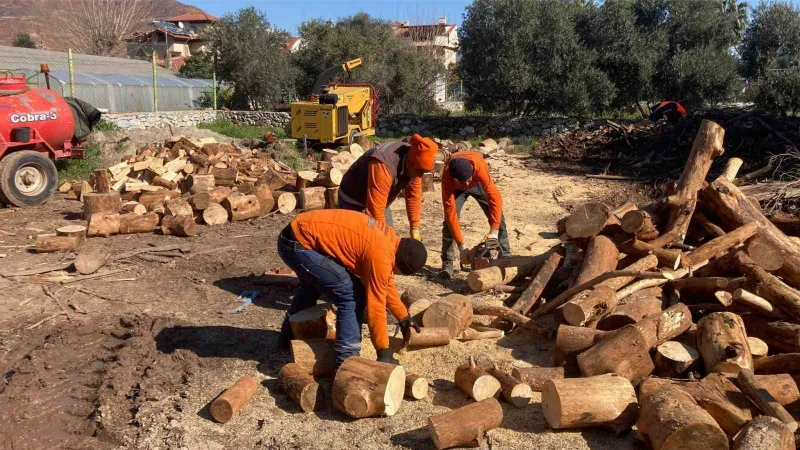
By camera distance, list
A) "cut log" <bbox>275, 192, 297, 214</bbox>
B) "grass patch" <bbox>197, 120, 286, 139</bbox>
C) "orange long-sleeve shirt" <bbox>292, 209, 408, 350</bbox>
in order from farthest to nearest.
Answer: "grass patch" <bbox>197, 120, 286, 139</bbox> → "cut log" <bbox>275, 192, 297, 214</bbox> → "orange long-sleeve shirt" <bbox>292, 209, 408, 350</bbox>

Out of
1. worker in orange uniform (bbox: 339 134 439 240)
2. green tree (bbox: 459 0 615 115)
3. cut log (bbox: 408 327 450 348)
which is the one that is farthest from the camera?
green tree (bbox: 459 0 615 115)

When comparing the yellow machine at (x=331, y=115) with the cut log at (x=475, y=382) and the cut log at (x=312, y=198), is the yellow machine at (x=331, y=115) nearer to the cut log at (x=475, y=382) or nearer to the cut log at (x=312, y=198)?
the cut log at (x=312, y=198)

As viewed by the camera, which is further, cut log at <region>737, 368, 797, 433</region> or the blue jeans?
the blue jeans

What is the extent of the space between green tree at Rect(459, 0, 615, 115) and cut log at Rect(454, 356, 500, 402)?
51.8 ft

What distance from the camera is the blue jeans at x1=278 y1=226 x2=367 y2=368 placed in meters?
4.03

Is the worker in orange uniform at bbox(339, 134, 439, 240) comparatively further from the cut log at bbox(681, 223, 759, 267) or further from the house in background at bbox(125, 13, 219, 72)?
the house in background at bbox(125, 13, 219, 72)

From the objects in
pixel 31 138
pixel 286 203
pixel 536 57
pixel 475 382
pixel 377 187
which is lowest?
pixel 475 382

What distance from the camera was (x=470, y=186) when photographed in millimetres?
6391

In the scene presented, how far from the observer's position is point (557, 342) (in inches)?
176

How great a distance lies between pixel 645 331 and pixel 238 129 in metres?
15.4

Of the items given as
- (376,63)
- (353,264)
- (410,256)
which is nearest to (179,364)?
(353,264)

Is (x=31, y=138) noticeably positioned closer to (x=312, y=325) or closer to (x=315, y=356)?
(x=312, y=325)

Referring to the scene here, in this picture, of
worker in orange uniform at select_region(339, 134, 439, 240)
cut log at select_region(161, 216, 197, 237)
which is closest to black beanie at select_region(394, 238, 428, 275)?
worker in orange uniform at select_region(339, 134, 439, 240)

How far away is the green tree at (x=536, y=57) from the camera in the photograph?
1845 centimetres
